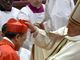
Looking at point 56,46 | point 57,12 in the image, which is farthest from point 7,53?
point 57,12

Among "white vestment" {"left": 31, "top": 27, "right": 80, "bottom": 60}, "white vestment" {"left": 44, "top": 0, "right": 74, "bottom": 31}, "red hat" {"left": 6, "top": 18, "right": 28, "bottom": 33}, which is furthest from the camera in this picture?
"white vestment" {"left": 44, "top": 0, "right": 74, "bottom": 31}

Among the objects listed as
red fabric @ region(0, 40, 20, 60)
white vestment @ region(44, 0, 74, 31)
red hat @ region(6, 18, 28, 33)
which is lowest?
white vestment @ region(44, 0, 74, 31)

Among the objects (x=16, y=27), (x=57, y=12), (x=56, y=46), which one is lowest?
(x=57, y=12)

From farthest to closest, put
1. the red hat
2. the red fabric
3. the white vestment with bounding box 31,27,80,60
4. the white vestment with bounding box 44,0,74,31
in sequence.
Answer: the white vestment with bounding box 44,0,74,31, the red hat, the red fabric, the white vestment with bounding box 31,27,80,60

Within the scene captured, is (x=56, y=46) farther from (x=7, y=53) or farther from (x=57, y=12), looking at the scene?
(x=57, y=12)

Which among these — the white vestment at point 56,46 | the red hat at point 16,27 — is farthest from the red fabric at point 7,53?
the red hat at point 16,27

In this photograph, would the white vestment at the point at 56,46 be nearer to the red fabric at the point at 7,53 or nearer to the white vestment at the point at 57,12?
the red fabric at the point at 7,53

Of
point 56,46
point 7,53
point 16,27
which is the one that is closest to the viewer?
point 7,53

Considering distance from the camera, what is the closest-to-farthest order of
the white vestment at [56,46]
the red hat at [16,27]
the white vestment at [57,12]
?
1. the white vestment at [56,46]
2. the red hat at [16,27]
3. the white vestment at [57,12]

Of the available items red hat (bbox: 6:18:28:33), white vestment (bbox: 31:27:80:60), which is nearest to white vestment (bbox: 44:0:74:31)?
white vestment (bbox: 31:27:80:60)

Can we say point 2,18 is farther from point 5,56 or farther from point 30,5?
point 5,56

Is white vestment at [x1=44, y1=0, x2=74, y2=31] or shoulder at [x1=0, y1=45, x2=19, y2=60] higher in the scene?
shoulder at [x1=0, y1=45, x2=19, y2=60]

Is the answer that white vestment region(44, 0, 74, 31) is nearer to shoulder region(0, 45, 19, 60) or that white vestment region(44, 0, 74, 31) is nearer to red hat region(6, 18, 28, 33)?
red hat region(6, 18, 28, 33)

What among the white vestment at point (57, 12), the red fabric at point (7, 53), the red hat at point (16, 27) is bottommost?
the white vestment at point (57, 12)
